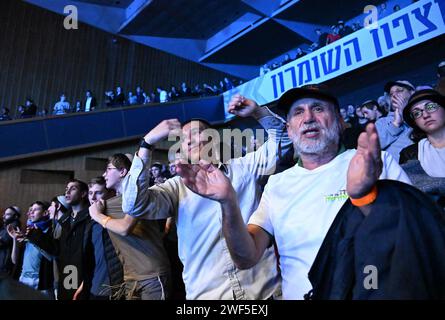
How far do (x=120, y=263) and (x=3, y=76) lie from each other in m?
9.81

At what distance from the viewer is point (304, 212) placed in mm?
1052

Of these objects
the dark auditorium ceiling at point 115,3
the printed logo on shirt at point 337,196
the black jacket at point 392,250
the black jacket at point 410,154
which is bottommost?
the black jacket at point 392,250

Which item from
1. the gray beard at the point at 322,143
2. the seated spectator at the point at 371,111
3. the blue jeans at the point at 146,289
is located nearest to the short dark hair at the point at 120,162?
the blue jeans at the point at 146,289

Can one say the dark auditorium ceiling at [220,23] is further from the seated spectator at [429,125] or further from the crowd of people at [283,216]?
the seated spectator at [429,125]

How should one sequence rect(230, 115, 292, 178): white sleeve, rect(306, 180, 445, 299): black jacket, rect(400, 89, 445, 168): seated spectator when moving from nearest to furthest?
rect(306, 180, 445, 299): black jacket
rect(400, 89, 445, 168): seated spectator
rect(230, 115, 292, 178): white sleeve

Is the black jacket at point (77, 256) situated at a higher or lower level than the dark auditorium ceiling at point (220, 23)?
lower

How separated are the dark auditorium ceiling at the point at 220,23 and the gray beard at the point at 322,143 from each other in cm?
1038

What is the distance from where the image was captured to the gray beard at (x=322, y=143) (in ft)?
3.72

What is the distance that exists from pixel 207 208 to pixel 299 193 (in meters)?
0.47

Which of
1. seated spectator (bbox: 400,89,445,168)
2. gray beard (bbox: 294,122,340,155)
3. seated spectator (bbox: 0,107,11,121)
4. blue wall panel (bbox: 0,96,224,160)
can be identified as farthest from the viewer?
seated spectator (bbox: 0,107,11,121)

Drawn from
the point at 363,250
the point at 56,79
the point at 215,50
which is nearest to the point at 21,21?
the point at 56,79

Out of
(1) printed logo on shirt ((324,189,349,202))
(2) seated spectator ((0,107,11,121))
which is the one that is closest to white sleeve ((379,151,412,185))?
(1) printed logo on shirt ((324,189,349,202))

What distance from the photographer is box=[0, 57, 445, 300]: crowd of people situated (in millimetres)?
723

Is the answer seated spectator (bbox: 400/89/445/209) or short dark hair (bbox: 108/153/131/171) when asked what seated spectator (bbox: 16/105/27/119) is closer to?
short dark hair (bbox: 108/153/131/171)
